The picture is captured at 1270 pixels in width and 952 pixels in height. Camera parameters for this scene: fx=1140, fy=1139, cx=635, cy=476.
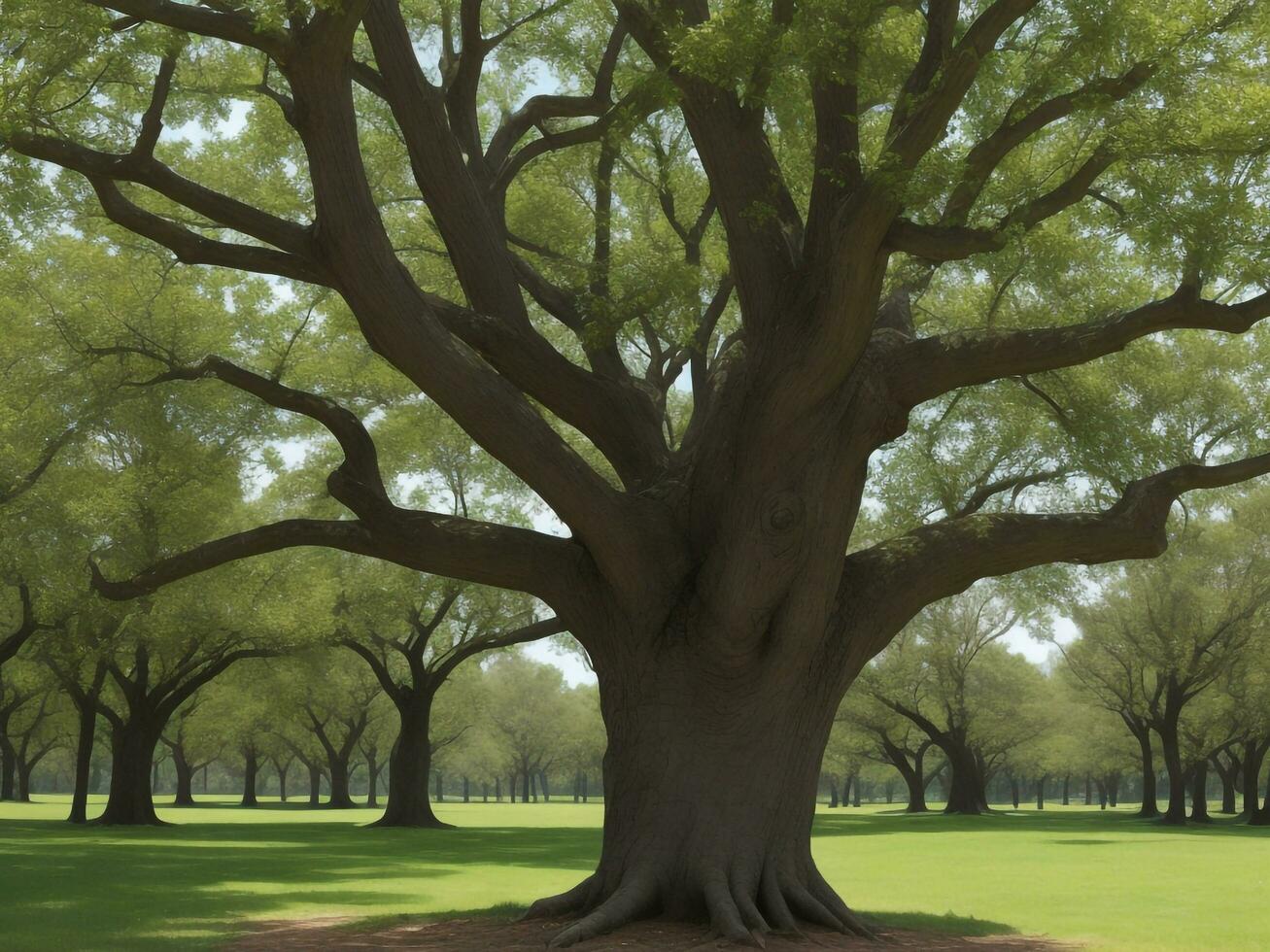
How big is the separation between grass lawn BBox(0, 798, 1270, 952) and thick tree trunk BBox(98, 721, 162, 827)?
3012 mm

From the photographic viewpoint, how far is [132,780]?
31.0 metres

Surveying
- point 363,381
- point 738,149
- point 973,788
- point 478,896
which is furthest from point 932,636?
point 738,149

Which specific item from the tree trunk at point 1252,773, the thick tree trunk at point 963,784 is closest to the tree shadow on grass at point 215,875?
the thick tree trunk at point 963,784

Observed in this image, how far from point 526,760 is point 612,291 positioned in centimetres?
7823

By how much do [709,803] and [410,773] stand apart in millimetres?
25001

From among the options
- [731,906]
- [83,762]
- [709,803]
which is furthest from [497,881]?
[83,762]

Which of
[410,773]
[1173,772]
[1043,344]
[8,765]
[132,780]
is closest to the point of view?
[1043,344]

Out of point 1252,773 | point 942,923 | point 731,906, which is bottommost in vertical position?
point 1252,773

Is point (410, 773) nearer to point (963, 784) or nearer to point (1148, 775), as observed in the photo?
point (963, 784)

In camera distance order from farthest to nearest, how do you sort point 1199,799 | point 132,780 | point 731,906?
point 1199,799
point 132,780
point 731,906

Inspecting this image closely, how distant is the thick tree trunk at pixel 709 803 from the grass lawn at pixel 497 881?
236cm

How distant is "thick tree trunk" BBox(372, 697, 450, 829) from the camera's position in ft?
107

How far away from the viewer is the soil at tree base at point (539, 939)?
833 centimetres

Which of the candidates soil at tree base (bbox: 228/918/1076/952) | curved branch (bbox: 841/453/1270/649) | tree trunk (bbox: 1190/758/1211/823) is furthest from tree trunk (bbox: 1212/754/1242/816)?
soil at tree base (bbox: 228/918/1076/952)
